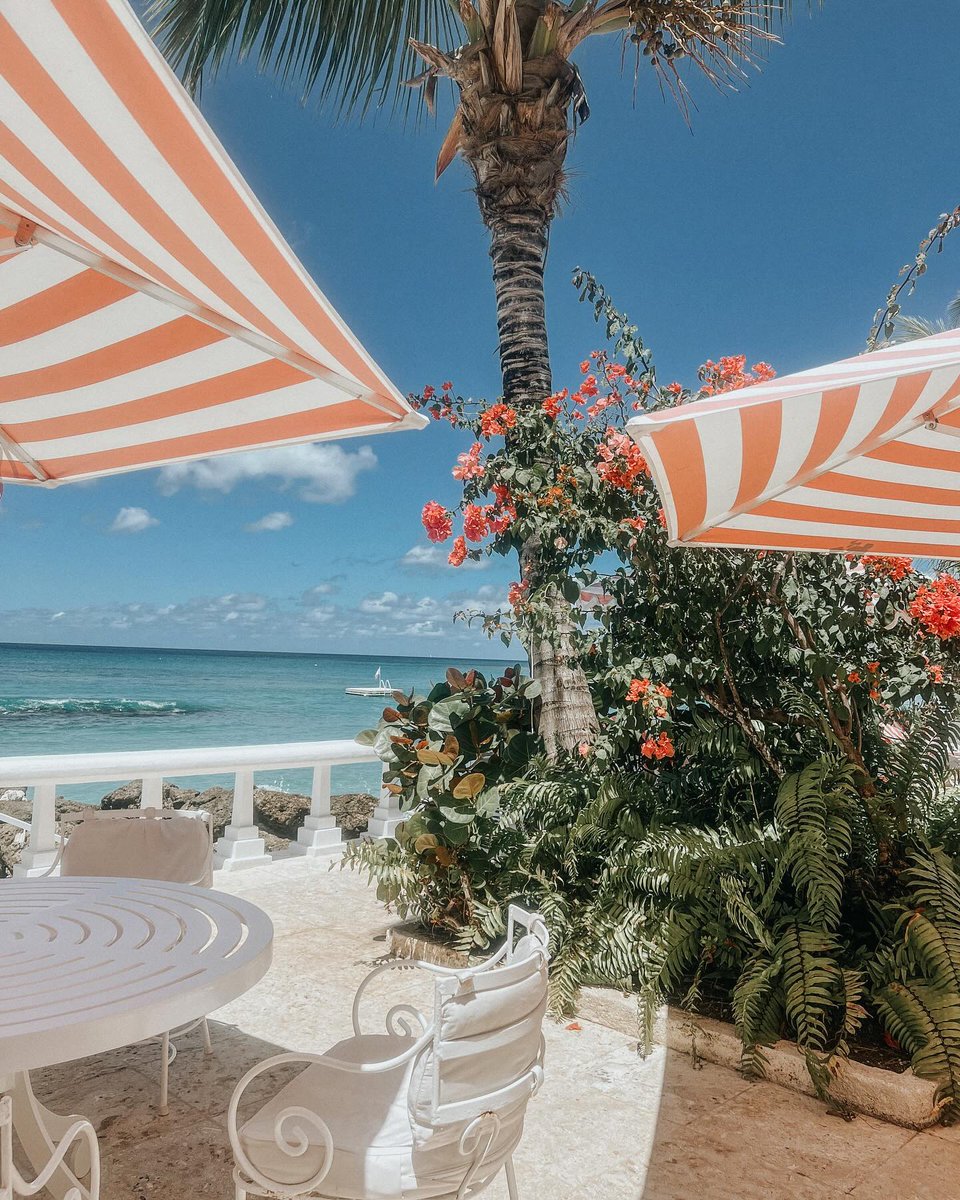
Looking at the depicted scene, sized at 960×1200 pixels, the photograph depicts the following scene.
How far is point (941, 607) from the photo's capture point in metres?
3.90

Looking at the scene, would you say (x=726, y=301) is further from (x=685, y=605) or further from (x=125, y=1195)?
(x=125, y=1195)

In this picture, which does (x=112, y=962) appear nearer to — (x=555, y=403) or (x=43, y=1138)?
(x=43, y=1138)

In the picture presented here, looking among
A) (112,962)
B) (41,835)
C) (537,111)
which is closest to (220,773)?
(41,835)

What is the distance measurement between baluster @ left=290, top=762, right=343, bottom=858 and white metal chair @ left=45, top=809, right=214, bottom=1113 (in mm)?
3096

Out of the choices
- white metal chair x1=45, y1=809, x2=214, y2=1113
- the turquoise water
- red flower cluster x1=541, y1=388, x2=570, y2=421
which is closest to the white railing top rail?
white metal chair x1=45, y1=809, x2=214, y2=1113

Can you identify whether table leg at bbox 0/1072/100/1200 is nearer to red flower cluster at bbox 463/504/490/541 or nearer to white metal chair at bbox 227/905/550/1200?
white metal chair at bbox 227/905/550/1200

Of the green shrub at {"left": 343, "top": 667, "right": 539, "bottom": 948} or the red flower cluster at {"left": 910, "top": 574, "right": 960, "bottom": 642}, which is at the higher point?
the red flower cluster at {"left": 910, "top": 574, "right": 960, "bottom": 642}

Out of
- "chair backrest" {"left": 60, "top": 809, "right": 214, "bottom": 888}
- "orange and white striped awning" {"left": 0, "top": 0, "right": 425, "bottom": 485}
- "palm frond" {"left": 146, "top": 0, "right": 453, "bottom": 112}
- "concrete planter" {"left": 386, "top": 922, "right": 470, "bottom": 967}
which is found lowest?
"concrete planter" {"left": 386, "top": 922, "right": 470, "bottom": 967}

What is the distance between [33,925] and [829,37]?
686 inches

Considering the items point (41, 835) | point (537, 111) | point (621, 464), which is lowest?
point (41, 835)

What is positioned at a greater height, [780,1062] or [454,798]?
[454,798]

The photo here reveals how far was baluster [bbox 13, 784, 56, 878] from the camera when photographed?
535cm

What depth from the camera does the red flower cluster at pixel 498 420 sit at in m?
4.92

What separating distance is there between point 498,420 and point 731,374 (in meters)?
1.37
